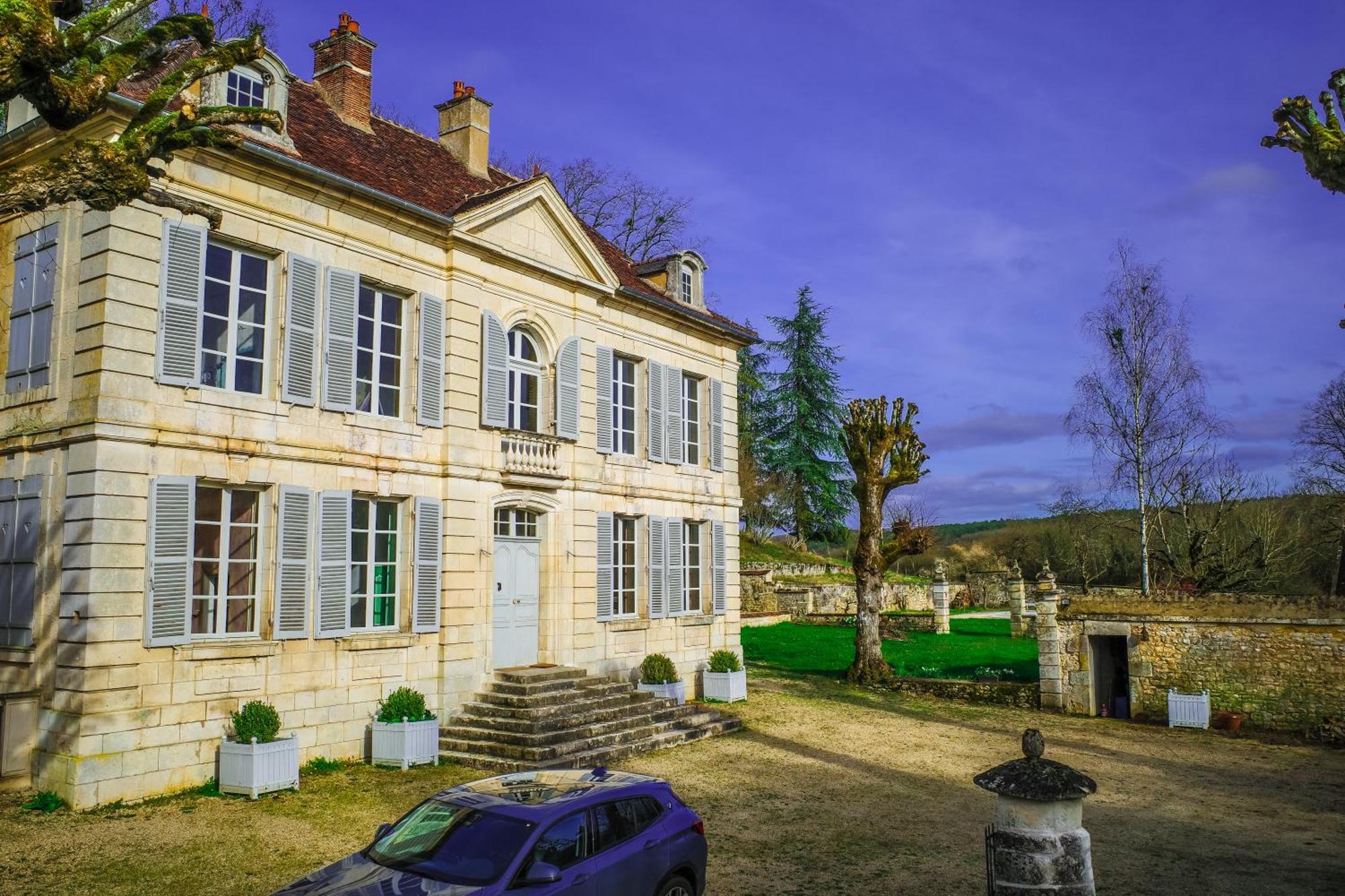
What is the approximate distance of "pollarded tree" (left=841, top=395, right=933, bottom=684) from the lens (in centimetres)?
2245

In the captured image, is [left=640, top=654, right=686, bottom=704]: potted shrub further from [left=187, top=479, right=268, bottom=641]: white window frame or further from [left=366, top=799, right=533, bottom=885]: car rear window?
[left=366, top=799, right=533, bottom=885]: car rear window

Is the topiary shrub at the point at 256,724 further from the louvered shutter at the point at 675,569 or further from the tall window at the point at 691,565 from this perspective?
the tall window at the point at 691,565

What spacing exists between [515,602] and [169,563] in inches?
239

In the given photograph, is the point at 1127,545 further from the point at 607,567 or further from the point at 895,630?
the point at 607,567

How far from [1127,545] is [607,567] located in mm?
37899

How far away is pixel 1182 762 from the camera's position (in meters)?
14.6

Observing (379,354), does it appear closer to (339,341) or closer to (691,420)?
(339,341)

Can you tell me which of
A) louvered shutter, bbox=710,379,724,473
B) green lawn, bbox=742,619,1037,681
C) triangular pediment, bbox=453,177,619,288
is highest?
triangular pediment, bbox=453,177,619,288

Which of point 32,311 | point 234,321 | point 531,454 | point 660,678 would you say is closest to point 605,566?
point 660,678

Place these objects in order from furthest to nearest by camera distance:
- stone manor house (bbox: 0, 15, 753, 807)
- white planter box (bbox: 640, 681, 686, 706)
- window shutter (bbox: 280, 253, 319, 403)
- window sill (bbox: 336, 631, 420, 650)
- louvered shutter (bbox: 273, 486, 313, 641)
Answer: white planter box (bbox: 640, 681, 686, 706)
window sill (bbox: 336, 631, 420, 650)
window shutter (bbox: 280, 253, 319, 403)
louvered shutter (bbox: 273, 486, 313, 641)
stone manor house (bbox: 0, 15, 753, 807)

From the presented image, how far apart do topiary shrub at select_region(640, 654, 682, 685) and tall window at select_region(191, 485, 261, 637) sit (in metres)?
7.77

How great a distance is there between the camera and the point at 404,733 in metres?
13.1

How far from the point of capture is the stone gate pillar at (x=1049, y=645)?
18.6 metres

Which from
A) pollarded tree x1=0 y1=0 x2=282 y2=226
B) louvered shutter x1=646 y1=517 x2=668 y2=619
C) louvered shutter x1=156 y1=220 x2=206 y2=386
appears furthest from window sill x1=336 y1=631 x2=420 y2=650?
pollarded tree x1=0 y1=0 x2=282 y2=226
